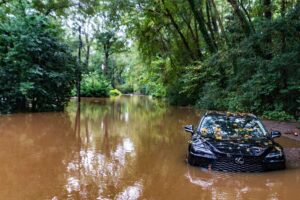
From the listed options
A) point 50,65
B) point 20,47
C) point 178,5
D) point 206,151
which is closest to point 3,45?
point 20,47

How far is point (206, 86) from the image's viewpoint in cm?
2675

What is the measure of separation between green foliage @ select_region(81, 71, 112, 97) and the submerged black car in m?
40.8

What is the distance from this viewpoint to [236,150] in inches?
301

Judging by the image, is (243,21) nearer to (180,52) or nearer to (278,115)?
(278,115)

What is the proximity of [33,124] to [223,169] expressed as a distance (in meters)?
11.9

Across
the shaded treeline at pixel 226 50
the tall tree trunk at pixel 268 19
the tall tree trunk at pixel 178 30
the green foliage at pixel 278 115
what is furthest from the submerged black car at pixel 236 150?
the tall tree trunk at pixel 178 30

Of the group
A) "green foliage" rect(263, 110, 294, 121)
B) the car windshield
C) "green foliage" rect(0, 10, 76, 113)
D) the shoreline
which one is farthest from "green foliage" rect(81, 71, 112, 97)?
the car windshield

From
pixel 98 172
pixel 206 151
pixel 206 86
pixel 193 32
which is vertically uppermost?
pixel 193 32

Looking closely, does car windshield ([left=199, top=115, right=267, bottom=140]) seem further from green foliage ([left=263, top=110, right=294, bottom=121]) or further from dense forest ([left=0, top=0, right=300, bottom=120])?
green foliage ([left=263, top=110, right=294, bottom=121])

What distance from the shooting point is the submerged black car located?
764cm

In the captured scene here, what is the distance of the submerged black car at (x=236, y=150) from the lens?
764 centimetres

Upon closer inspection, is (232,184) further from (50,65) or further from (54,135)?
(50,65)

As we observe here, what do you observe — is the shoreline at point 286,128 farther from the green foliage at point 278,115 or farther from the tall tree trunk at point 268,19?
the tall tree trunk at point 268,19

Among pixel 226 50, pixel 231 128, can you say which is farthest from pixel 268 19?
pixel 231 128
